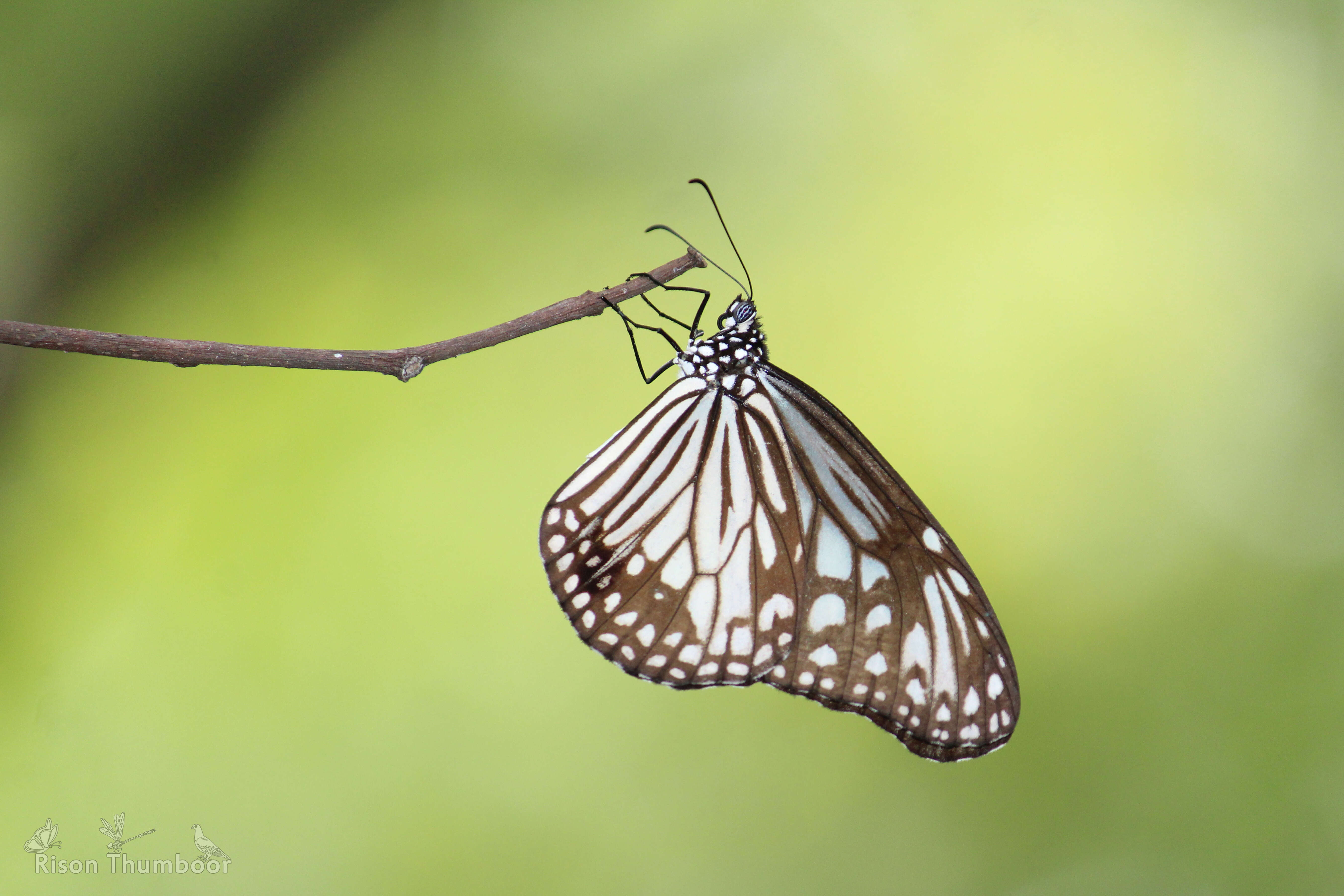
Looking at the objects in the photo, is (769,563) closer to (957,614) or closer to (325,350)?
(957,614)

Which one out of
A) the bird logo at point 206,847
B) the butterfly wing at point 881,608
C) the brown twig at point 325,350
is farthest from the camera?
the bird logo at point 206,847

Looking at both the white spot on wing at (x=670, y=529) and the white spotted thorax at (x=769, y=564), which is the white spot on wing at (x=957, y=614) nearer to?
the white spotted thorax at (x=769, y=564)

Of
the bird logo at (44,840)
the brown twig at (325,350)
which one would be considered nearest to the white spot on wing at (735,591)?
the brown twig at (325,350)

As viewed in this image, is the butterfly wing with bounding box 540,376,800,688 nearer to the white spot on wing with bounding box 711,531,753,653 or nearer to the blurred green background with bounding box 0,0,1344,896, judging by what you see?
the white spot on wing with bounding box 711,531,753,653

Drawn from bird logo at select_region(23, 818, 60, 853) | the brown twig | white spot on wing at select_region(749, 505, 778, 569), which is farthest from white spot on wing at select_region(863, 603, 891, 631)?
bird logo at select_region(23, 818, 60, 853)

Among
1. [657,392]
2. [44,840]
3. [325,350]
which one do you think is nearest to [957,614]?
[325,350]

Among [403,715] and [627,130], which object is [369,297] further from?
[403,715]
